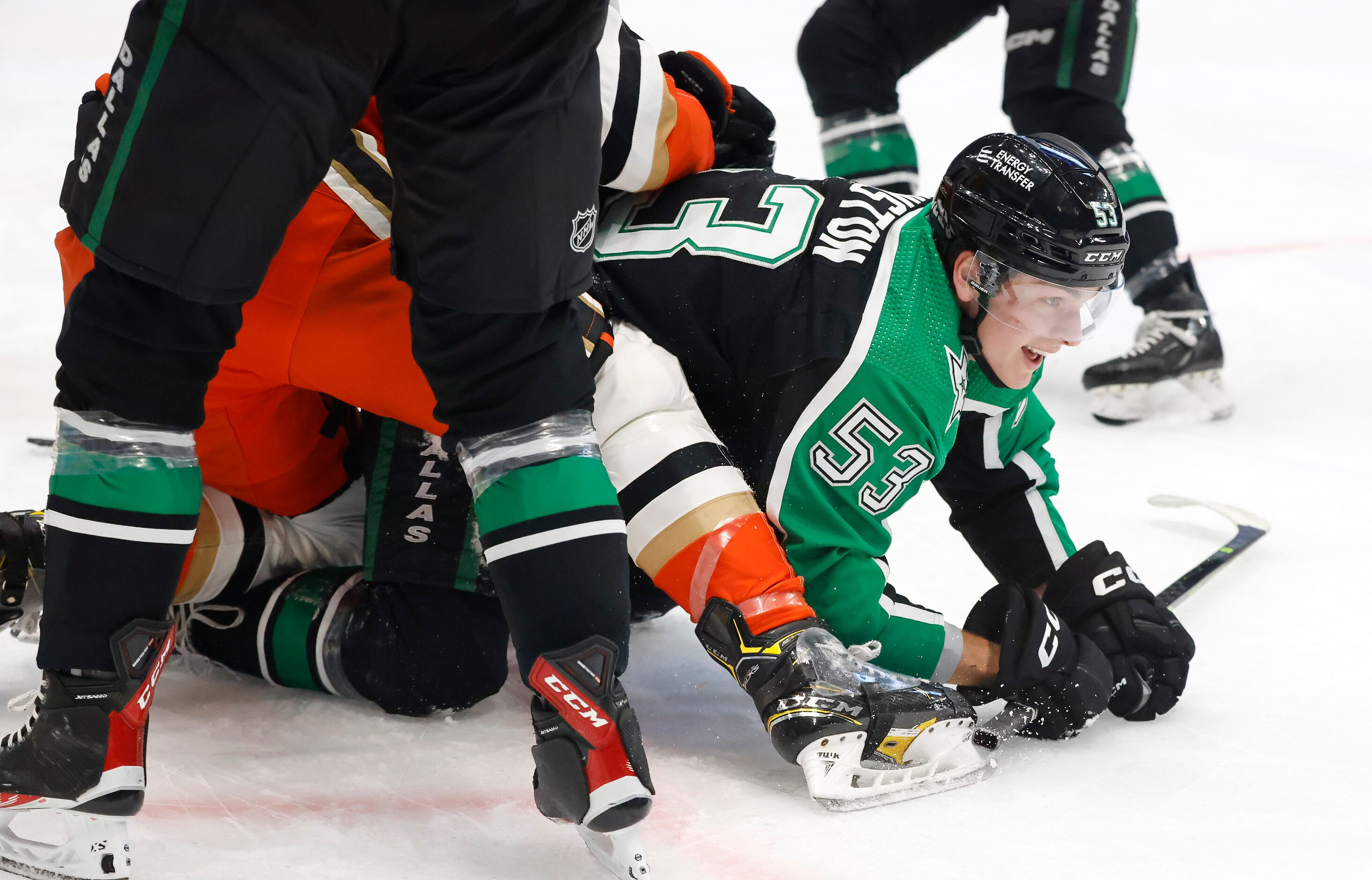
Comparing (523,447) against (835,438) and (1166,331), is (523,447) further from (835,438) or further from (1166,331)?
(1166,331)

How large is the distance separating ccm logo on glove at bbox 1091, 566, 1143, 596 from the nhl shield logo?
105 cm

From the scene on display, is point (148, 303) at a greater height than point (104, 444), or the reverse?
point (148, 303)

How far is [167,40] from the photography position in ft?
3.38

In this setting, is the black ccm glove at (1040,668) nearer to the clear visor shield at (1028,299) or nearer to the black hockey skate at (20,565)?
the clear visor shield at (1028,299)

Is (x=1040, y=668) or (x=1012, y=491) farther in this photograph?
(x=1012, y=491)

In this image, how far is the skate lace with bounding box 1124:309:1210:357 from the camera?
3369 mm

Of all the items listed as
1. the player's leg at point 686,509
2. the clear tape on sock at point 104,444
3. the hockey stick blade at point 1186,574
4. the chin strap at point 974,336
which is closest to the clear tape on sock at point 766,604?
the player's leg at point 686,509

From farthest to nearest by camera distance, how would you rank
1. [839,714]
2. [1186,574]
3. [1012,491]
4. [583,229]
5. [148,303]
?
[1186,574] < [1012,491] < [839,714] < [583,229] < [148,303]

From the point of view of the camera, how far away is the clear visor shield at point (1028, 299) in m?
1.78

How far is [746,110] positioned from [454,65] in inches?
41.3

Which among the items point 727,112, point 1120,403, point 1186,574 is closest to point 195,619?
point 727,112

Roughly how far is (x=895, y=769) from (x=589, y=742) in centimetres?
52

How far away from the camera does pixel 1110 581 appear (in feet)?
6.42

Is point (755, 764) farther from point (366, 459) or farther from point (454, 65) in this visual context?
point (454, 65)
